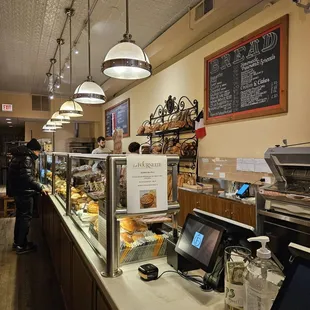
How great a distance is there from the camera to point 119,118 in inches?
315

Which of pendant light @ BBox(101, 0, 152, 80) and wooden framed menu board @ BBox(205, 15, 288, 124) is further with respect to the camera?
wooden framed menu board @ BBox(205, 15, 288, 124)

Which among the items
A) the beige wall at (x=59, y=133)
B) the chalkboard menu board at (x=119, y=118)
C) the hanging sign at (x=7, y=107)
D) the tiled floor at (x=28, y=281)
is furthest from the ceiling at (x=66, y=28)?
the beige wall at (x=59, y=133)

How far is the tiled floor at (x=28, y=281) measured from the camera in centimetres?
283

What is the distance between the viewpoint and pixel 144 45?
5.36 m

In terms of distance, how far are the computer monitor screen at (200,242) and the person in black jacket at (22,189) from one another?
10.8ft

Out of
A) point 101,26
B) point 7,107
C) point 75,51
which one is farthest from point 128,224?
point 7,107

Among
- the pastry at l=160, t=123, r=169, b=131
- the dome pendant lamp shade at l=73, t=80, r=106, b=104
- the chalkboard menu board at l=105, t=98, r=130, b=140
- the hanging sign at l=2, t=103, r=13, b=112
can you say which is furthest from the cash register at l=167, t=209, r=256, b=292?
the hanging sign at l=2, t=103, r=13, b=112

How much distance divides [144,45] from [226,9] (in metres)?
2.16

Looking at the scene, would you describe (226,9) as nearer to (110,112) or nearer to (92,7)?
(92,7)

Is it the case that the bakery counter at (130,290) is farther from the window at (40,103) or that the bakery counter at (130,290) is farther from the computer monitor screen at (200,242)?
the window at (40,103)

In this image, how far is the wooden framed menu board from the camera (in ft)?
10.0

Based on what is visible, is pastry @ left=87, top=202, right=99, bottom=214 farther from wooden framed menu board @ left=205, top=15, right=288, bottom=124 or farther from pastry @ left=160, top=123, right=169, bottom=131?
pastry @ left=160, top=123, right=169, bottom=131

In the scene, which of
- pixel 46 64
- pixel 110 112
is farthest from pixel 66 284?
pixel 110 112

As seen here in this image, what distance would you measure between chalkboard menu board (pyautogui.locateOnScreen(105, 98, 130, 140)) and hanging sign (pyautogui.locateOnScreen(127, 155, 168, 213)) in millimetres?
5833
